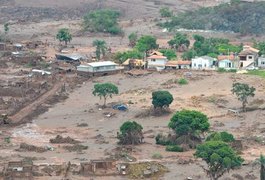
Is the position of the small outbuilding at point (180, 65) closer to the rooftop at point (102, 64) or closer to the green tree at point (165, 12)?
the rooftop at point (102, 64)

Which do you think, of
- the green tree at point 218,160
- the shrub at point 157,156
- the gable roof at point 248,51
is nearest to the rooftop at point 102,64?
the gable roof at point 248,51

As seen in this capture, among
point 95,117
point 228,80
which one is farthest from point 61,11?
point 95,117

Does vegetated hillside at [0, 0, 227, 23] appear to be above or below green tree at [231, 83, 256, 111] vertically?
above

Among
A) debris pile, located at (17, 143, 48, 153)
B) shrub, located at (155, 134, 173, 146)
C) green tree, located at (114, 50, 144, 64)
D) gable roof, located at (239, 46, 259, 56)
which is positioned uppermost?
gable roof, located at (239, 46, 259, 56)

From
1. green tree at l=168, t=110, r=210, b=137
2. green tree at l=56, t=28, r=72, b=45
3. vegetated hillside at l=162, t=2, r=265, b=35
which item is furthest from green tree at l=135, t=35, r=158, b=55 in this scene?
green tree at l=168, t=110, r=210, b=137

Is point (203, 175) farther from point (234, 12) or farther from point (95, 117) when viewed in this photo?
point (234, 12)

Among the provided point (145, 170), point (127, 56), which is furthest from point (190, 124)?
point (127, 56)

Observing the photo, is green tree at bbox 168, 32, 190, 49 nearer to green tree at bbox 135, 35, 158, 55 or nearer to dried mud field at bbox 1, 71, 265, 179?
green tree at bbox 135, 35, 158, 55
